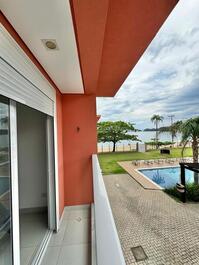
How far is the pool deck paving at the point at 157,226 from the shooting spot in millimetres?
3057

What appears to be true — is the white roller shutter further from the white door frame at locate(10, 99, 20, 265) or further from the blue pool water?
the blue pool water

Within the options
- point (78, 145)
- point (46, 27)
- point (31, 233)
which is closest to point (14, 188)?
point (46, 27)

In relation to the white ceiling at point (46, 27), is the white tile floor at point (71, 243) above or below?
below

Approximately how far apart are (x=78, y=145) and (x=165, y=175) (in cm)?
837

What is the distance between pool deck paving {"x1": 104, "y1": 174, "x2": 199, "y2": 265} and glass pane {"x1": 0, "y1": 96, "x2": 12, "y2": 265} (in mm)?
2474

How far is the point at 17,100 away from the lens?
148 centimetres

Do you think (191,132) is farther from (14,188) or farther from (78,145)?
(14,188)

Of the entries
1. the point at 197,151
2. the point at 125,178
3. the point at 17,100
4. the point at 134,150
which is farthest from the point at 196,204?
the point at 134,150

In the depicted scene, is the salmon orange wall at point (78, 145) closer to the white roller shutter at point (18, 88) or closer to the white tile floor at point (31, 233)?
the white tile floor at point (31, 233)

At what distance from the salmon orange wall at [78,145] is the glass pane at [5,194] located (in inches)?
89.6

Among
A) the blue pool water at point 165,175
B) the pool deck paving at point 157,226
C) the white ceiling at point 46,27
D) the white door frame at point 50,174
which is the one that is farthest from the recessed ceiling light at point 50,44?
the blue pool water at point 165,175

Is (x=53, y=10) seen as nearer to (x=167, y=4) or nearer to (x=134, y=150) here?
(x=167, y=4)

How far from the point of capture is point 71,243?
2.55 meters

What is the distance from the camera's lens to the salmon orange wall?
3693mm
